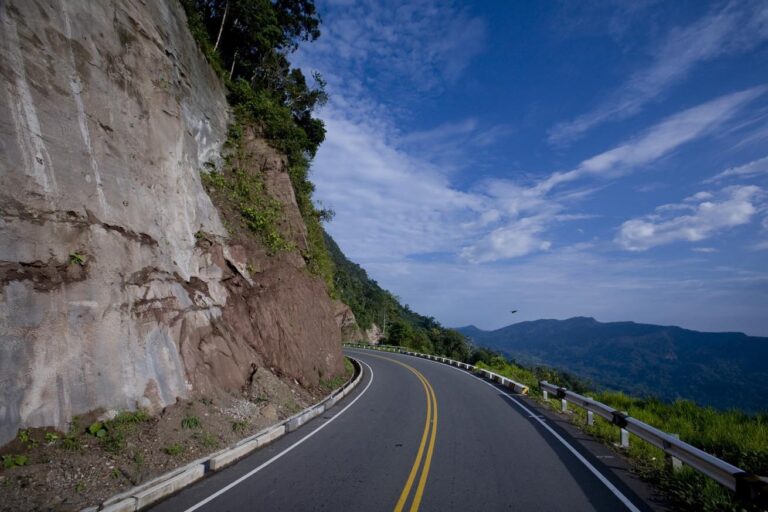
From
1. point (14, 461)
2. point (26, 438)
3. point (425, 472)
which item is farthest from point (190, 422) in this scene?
point (425, 472)

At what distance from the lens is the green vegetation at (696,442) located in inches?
221

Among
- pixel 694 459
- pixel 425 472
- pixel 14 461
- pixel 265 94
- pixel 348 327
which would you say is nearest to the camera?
pixel 14 461

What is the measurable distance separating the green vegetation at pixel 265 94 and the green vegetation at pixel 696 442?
14103mm

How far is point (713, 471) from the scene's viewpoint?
220 inches

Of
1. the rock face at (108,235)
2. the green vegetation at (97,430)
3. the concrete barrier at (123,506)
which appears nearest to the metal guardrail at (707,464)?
the concrete barrier at (123,506)

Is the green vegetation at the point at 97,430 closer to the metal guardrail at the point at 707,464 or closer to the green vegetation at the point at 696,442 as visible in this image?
the green vegetation at the point at 696,442

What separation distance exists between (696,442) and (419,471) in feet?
20.3

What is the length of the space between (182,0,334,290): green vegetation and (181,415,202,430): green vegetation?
337 inches

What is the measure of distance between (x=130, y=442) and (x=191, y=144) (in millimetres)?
10381

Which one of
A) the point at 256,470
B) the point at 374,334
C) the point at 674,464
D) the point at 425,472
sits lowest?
the point at 374,334

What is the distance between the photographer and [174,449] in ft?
24.8

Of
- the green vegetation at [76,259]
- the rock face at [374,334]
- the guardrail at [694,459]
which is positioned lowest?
the rock face at [374,334]

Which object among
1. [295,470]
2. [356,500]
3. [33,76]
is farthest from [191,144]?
[356,500]

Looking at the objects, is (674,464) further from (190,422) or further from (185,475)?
(190,422)
